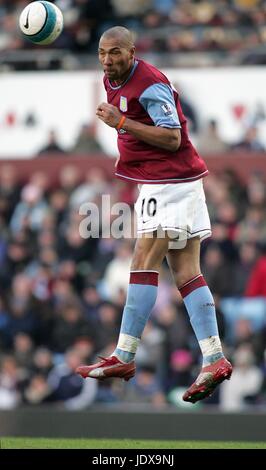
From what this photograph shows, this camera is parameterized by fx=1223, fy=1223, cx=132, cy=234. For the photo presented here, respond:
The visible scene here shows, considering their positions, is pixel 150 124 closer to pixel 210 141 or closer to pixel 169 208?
pixel 169 208

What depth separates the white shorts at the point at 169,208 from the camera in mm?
9422

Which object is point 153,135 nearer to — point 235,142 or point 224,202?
point 224,202

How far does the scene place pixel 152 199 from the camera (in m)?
9.46

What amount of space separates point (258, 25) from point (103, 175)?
10.9ft

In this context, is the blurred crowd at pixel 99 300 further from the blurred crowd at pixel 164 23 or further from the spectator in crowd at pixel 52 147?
the blurred crowd at pixel 164 23

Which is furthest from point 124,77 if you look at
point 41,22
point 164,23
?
point 164,23

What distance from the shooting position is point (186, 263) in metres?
9.65

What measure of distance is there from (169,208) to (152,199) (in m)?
0.15

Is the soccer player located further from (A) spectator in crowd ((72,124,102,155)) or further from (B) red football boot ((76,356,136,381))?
(A) spectator in crowd ((72,124,102,155))

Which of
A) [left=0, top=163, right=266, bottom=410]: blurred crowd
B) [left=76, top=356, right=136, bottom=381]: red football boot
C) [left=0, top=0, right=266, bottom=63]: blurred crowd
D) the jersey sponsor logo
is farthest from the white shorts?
[left=0, top=0, right=266, bottom=63]: blurred crowd

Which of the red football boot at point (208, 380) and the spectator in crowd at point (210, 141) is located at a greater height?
the spectator in crowd at point (210, 141)

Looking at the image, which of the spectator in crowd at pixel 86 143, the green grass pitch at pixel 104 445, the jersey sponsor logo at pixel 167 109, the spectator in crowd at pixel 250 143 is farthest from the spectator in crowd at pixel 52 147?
the jersey sponsor logo at pixel 167 109

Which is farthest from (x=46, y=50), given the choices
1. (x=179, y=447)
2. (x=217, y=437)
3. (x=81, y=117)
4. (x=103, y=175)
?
(x=179, y=447)

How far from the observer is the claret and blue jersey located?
363 inches
